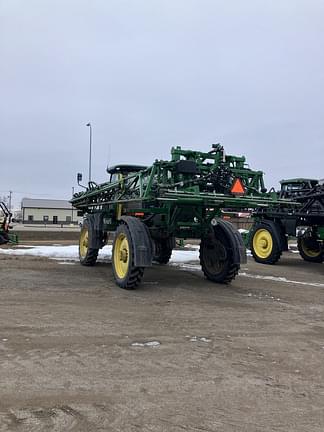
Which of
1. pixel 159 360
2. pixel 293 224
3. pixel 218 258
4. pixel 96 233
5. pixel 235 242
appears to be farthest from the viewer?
pixel 293 224

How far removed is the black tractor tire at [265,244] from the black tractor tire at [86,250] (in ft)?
17.7

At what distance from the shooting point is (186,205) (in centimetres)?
874

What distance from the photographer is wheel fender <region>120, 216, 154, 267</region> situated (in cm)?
827

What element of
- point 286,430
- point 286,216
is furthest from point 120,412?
point 286,216

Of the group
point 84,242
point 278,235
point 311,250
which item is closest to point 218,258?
point 84,242

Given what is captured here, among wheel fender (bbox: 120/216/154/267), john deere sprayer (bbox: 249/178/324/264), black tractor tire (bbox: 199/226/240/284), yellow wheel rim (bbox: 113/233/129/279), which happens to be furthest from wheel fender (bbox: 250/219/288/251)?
wheel fender (bbox: 120/216/154/267)

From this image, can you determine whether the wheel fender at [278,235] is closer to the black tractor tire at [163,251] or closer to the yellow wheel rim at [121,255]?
the black tractor tire at [163,251]

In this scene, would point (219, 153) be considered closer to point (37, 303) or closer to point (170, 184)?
point (170, 184)

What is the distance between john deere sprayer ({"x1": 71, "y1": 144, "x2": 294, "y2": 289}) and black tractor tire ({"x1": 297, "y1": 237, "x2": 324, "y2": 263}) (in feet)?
20.9

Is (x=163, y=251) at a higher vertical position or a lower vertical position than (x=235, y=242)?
lower

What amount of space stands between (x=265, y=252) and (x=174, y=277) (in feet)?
16.1

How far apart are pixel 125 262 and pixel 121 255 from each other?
0.62 feet

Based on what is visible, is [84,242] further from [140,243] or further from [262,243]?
[262,243]

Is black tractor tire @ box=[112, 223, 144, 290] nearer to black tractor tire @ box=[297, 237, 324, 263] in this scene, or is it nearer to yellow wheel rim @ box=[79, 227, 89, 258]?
yellow wheel rim @ box=[79, 227, 89, 258]
